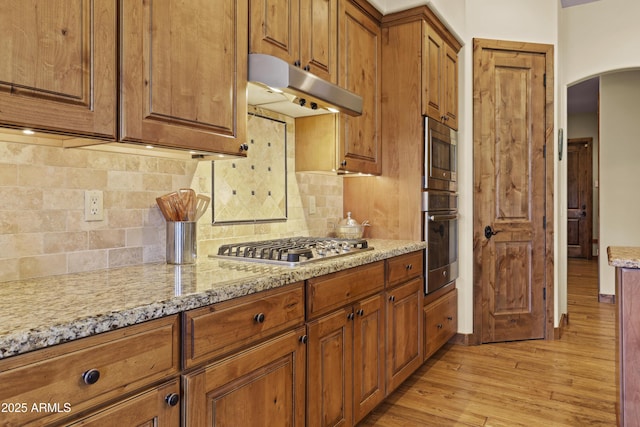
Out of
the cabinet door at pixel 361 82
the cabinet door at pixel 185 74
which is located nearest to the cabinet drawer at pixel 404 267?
the cabinet door at pixel 361 82

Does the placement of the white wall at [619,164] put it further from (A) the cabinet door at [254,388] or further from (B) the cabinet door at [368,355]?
(A) the cabinet door at [254,388]

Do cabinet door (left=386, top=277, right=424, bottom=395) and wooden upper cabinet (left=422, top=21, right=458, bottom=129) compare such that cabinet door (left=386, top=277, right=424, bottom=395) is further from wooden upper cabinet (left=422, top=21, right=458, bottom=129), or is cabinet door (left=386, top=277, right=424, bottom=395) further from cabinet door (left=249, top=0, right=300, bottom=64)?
cabinet door (left=249, top=0, right=300, bottom=64)

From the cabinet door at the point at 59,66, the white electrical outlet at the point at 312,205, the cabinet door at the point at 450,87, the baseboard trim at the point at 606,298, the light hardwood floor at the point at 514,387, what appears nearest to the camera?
the cabinet door at the point at 59,66

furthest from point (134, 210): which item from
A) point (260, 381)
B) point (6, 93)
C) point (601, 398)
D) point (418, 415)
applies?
point (601, 398)

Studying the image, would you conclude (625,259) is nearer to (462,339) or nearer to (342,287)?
(342,287)

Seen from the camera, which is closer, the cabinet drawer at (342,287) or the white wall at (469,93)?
the cabinet drawer at (342,287)

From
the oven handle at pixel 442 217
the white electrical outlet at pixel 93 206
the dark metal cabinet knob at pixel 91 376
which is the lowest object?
the dark metal cabinet knob at pixel 91 376

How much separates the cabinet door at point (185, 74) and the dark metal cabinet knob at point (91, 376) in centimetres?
73

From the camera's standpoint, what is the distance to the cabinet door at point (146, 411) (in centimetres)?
97

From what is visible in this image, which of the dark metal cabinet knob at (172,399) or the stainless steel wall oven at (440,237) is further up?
the stainless steel wall oven at (440,237)

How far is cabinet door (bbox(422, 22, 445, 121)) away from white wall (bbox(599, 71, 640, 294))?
9.80 feet

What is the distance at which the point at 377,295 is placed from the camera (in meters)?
2.23

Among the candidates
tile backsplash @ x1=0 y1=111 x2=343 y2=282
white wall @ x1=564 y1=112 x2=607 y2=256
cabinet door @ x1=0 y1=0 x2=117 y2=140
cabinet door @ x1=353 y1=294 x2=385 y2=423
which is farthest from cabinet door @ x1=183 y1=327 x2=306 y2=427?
white wall @ x1=564 y1=112 x2=607 y2=256

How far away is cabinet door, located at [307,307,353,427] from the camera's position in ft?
5.64
